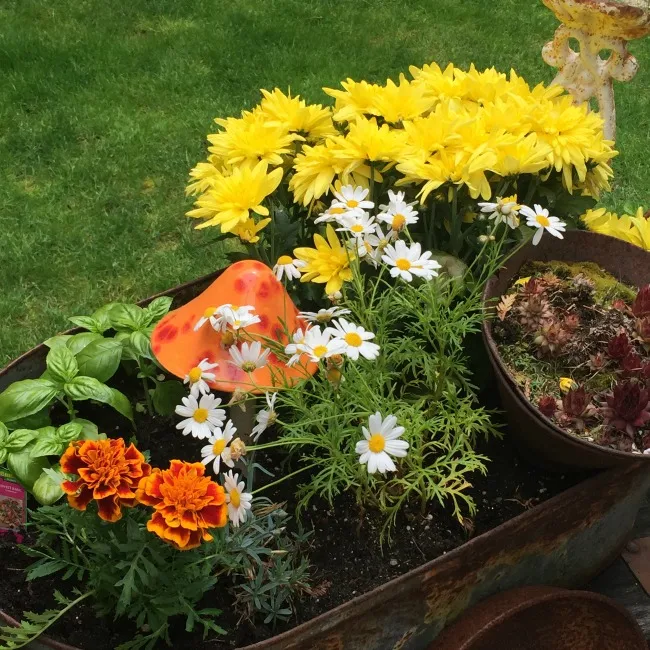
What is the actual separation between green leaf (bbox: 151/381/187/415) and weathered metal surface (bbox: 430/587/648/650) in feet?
2.01

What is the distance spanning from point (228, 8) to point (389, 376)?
11.1 ft

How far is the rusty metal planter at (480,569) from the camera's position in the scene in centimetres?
110

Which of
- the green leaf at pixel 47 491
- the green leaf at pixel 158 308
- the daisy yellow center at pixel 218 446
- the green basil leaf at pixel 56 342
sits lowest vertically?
the green leaf at pixel 47 491

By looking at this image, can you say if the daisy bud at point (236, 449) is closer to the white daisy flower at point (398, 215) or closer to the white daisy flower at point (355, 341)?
the white daisy flower at point (355, 341)

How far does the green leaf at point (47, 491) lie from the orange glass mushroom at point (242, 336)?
0.81ft

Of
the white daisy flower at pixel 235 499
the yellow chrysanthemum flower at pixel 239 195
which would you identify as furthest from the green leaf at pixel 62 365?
the white daisy flower at pixel 235 499

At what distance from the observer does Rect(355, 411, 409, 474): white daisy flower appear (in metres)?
1.04

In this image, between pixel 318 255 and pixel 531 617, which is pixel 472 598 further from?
pixel 318 255

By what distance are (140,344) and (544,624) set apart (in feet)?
2.69

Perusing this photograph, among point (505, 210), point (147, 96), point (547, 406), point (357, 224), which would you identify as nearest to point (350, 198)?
point (357, 224)

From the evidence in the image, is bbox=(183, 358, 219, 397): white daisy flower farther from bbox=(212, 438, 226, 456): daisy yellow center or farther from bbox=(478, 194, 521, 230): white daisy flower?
bbox=(478, 194, 521, 230): white daisy flower

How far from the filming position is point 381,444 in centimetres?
105

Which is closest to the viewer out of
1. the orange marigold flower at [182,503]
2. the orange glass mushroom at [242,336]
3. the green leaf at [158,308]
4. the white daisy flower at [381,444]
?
the orange marigold flower at [182,503]

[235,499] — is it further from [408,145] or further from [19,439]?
[408,145]
